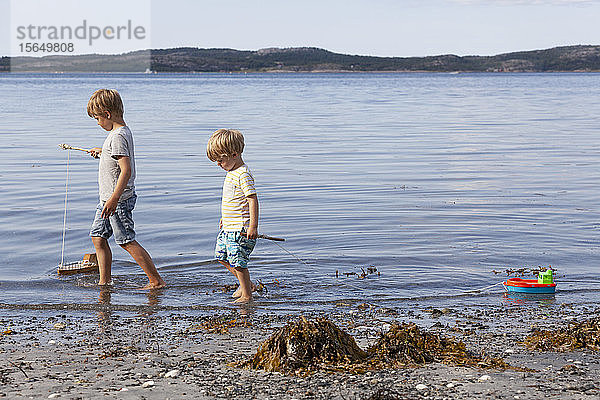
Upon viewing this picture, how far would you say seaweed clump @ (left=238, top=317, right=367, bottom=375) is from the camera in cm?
473

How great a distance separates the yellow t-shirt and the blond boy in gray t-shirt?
909mm

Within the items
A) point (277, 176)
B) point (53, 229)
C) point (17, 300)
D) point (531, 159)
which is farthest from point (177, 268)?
point (531, 159)

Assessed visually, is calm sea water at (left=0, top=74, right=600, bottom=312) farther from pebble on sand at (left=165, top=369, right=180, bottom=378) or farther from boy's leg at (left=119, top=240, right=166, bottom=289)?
pebble on sand at (left=165, top=369, right=180, bottom=378)

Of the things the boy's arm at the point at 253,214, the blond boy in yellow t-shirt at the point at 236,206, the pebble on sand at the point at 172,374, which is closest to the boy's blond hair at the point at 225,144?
the blond boy in yellow t-shirt at the point at 236,206

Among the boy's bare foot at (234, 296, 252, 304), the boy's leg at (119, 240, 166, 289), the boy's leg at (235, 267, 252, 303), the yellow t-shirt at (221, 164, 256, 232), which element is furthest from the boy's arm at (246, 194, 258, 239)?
the boy's leg at (119, 240, 166, 289)

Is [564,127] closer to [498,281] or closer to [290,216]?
[290,216]

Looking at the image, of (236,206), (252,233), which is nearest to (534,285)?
(252,233)

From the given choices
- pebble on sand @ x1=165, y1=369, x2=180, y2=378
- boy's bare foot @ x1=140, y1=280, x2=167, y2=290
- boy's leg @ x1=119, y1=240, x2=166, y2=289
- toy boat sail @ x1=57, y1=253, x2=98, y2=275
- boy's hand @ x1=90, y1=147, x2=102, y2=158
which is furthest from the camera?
toy boat sail @ x1=57, y1=253, x2=98, y2=275

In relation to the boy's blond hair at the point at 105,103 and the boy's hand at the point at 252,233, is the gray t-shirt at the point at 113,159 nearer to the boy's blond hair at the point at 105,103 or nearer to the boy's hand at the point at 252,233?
the boy's blond hair at the point at 105,103

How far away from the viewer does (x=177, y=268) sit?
332 inches

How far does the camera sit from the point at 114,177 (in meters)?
7.11

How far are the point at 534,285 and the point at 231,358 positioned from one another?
312 centimetres

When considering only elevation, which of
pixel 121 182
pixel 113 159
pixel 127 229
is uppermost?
pixel 113 159

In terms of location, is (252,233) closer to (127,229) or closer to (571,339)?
(127,229)
